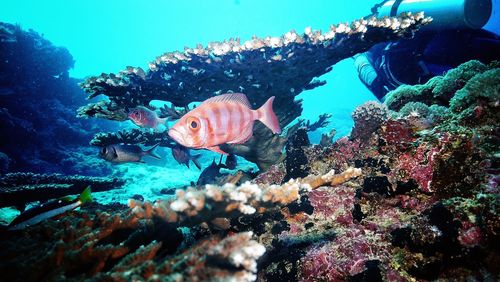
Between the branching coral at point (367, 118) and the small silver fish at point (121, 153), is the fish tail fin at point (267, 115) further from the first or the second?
the small silver fish at point (121, 153)

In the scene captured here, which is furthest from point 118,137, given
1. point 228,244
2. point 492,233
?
point 492,233

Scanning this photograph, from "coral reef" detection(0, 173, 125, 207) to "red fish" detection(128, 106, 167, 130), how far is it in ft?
6.76

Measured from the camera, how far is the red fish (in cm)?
485

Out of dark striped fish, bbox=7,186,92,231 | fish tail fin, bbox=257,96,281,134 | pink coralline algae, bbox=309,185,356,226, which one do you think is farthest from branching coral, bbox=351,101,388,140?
dark striped fish, bbox=7,186,92,231

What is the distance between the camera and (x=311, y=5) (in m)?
141

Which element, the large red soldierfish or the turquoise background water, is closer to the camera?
the large red soldierfish

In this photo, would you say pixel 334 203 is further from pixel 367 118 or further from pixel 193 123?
pixel 193 123

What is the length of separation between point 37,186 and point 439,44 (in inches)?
395

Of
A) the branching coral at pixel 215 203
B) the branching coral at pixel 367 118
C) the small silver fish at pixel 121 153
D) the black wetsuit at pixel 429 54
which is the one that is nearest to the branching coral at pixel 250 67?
the small silver fish at pixel 121 153

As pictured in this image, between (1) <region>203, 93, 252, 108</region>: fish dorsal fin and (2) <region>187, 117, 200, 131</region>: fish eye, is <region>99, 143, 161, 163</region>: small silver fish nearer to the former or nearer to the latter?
(1) <region>203, 93, 252, 108</region>: fish dorsal fin

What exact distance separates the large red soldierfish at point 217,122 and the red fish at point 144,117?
2741mm

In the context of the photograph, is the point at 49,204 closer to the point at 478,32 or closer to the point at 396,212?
the point at 396,212

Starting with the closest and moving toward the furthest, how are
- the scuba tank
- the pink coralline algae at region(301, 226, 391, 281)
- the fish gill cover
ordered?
the fish gill cover < the pink coralline algae at region(301, 226, 391, 281) < the scuba tank

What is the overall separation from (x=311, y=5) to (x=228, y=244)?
15909cm
